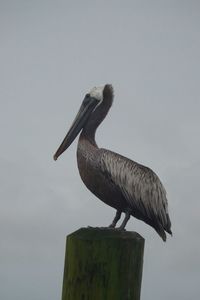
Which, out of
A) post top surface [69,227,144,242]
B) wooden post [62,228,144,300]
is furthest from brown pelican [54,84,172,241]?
wooden post [62,228,144,300]

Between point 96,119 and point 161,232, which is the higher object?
point 96,119

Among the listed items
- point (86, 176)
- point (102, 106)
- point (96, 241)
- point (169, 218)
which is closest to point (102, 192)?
point (86, 176)

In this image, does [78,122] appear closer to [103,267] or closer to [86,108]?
[86,108]

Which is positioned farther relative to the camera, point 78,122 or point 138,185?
point 78,122

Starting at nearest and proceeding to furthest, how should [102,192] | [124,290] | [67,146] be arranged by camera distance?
[124,290] → [102,192] → [67,146]

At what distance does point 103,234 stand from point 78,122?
12.9ft

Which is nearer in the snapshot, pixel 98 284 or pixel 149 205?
pixel 98 284

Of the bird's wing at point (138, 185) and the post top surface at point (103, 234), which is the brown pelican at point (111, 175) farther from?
the post top surface at point (103, 234)

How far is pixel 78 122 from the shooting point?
25.4 ft

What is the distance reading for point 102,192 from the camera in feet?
21.8

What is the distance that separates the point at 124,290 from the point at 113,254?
0.81 ft

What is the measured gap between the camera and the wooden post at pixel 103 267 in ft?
12.1

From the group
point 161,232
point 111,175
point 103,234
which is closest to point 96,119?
point 111,175

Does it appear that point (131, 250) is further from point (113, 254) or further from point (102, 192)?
point (102, 192)
